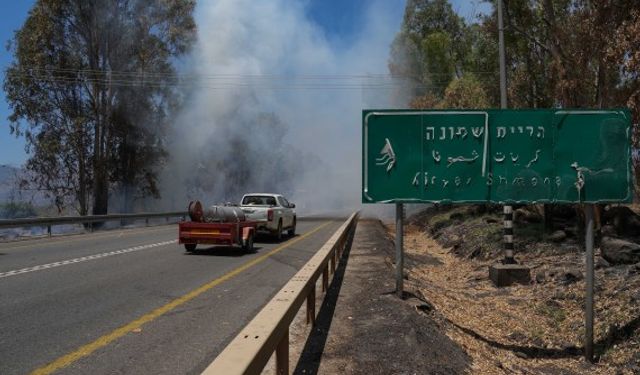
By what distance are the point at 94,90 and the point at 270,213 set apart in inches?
905

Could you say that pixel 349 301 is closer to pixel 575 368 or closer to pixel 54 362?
A: pixel 575 368

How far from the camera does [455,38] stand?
1709 inches

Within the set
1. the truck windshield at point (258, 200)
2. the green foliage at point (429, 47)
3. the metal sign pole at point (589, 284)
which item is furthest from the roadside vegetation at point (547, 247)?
the green foliage at point (429, 47)

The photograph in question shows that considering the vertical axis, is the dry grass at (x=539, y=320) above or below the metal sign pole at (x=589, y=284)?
below

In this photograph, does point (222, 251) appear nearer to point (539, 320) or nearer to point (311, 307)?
point (539, 320)

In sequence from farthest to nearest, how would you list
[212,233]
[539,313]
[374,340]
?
[212,233]
[539,313]
[374,340]

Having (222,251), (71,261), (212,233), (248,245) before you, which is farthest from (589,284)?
(222,251)

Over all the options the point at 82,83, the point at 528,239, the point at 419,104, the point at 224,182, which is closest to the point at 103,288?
the point at 528,239

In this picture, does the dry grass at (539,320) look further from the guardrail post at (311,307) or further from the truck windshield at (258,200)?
the truck windshield at (258,200)

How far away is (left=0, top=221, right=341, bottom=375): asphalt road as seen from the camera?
19.5 ft

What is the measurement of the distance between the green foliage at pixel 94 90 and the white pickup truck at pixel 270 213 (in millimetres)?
19313

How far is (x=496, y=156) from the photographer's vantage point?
8023 mm

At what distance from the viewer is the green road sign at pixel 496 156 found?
748 cm

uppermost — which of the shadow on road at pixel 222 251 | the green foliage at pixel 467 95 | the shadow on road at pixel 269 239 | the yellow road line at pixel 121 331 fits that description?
the green foliage at pixel 467 95
